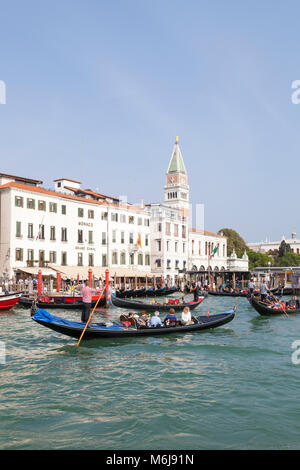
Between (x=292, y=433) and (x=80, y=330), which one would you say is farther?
(x=80, y=330)

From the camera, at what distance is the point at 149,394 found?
8156 mm

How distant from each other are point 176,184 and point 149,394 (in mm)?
65012

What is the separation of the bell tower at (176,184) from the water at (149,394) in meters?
58.7

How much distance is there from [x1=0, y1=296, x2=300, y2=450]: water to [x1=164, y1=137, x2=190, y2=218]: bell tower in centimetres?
5868

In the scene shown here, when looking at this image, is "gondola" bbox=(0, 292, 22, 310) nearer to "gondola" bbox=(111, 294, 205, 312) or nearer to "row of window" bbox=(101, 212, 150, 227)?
"gondola" bbox=(111, 294, 205, 312)

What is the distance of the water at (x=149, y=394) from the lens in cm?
624

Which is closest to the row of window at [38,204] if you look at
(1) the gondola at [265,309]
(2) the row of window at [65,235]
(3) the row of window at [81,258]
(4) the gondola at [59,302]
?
(2) the row of window at [65,235]

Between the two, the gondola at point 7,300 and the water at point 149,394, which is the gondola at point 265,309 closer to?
the water at point 149,394

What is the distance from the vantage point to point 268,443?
6.11 meters

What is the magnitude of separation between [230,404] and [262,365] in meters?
3.11

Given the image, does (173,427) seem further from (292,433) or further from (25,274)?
(25,274)

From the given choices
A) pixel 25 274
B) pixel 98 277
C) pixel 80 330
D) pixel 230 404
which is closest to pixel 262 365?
pixel 230 404

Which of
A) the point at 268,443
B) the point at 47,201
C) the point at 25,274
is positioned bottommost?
the point at 268,443
